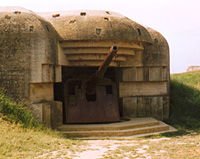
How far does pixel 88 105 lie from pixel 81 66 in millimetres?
1168

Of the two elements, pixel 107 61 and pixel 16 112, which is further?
pixel 107 61

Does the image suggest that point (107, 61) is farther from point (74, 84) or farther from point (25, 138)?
point (25, 138)

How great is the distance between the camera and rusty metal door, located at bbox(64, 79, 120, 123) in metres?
Answer: 12.2

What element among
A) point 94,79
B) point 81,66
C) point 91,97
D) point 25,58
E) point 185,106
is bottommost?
point 185,106

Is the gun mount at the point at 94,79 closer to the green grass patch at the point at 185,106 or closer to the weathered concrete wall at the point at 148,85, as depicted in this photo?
the weathered concrete wall at the point at 148,85

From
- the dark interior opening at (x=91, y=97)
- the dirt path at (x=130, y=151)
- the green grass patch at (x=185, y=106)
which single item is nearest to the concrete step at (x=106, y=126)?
the dark interior opening at (x=91, y=97)

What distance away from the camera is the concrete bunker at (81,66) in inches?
419

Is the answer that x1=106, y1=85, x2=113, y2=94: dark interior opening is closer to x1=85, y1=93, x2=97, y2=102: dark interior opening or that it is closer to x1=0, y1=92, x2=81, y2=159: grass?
x1=85, y1=93, x2=97, y2=102: dark interior opening

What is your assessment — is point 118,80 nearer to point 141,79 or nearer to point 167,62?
point 141,79

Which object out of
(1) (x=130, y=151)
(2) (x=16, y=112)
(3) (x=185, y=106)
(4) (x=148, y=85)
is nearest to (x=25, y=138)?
(2) (x=16, y=112)

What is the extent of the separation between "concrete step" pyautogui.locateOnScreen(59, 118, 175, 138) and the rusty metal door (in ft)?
1.79

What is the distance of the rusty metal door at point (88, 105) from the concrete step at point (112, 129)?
0.55 m

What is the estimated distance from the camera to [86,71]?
43.9ft

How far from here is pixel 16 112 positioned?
10312 mm
